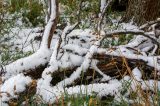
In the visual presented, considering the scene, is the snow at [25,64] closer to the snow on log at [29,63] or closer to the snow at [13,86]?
the snow on log at [29,63]

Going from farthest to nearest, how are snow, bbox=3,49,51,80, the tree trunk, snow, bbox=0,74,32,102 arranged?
the tree trunk, snow, bbox=3,49,51,80, snow, bbox=0,74,32,102

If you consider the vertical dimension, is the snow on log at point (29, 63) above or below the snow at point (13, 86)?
above

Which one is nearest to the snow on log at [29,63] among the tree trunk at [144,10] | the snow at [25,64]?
the snow at [25,64]

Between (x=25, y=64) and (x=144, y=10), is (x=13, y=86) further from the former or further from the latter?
(x=144, y=10)

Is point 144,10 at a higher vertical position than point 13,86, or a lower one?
higher

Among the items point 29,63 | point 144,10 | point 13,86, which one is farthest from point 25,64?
point 144,10

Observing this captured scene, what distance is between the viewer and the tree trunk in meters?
4.96

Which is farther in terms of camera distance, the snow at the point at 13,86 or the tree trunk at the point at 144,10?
the tree trunk at the point at 144,10

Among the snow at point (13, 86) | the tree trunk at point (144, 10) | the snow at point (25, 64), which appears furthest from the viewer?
the tree trunk at point (144, 10)

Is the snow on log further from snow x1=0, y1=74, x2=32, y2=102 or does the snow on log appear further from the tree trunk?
the tree trunk

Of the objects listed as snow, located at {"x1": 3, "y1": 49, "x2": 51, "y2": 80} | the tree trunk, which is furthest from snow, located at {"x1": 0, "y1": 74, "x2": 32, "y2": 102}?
the tree trunk

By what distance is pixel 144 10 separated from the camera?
5.05 m

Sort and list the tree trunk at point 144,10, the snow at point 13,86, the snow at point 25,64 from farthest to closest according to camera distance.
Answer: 1. the tree trunk at point 144,10
2. the snow at point 25,64
3. the snow at point 13,86

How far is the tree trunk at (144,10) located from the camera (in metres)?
4.96
